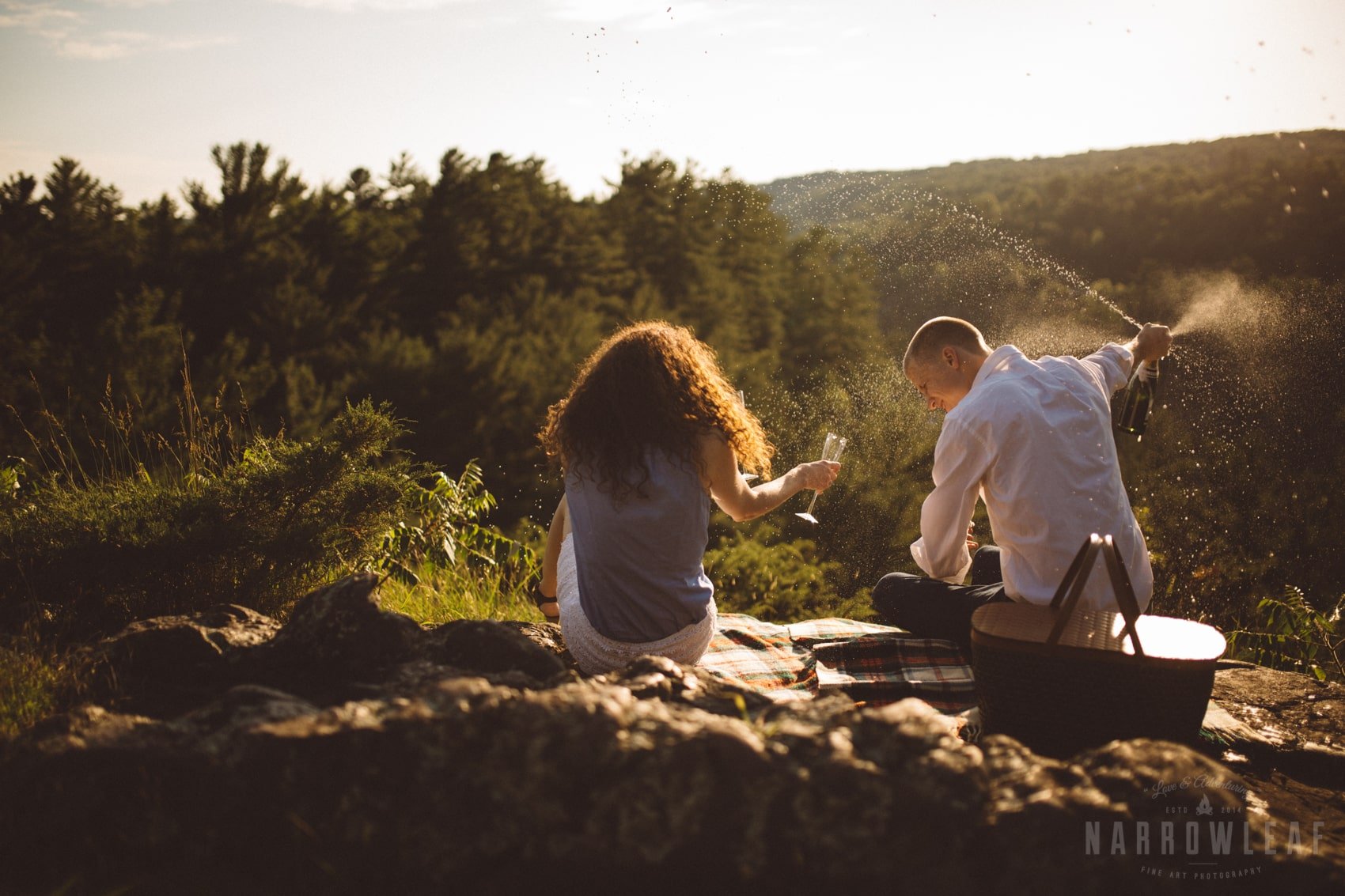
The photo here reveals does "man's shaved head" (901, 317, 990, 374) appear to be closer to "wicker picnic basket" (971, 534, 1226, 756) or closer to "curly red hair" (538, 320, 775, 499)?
"curly red hair" (538, 320, 775, 499)

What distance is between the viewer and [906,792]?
5.90ft

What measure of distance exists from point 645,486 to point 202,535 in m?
1.85

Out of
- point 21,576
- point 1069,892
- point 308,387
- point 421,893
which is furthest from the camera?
point 308,387

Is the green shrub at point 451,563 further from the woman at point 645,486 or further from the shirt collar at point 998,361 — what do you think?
the shirt collar at point 998,361

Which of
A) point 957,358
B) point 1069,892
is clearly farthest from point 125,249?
point 1069,892

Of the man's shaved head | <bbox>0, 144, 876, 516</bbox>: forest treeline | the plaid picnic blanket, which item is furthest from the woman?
<bbox>0, 144, 876, 516</bbox>: forest treeline

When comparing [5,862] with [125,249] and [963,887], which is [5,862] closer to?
[963,887]

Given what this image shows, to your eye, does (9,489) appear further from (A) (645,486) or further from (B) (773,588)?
(B) (773,588)

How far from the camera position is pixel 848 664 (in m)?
4.47

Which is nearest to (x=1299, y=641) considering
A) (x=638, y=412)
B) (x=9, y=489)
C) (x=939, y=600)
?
(x=939, y=600)

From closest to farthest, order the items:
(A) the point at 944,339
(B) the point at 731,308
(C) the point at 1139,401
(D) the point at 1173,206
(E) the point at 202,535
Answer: (E) the point at 202,535 < (A) the point at 944,339 < (C) the point at 1139,401 < (D) the point at 1173,206 < (B) the point at 731,308

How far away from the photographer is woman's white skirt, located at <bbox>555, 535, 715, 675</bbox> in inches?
136

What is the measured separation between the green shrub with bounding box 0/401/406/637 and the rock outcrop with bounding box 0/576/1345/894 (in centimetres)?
174

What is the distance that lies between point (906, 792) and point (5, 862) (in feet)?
5.98
